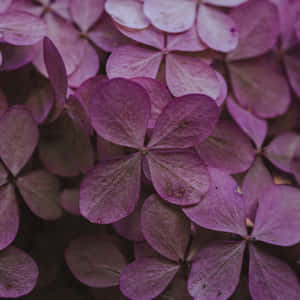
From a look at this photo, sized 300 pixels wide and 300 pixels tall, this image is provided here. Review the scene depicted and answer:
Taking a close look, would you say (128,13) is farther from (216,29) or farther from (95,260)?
(95,260)

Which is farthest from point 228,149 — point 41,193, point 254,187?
point 41,193

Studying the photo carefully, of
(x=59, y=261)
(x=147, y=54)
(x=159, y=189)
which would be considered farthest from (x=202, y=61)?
(x=59, y=261)

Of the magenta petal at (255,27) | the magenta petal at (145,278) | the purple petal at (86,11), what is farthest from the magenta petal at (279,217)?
the purple petal at (86,11)

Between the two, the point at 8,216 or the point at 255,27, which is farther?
the point at 255,27

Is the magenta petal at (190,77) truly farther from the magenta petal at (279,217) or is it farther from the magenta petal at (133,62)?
the magenta petal at (279,217)

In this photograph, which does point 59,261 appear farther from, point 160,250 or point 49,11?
point 49,11

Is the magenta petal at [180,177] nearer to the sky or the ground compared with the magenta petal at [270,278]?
nearer to the sky

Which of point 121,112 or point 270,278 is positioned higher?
point 121,112
